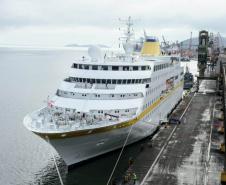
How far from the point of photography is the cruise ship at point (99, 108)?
2888cm

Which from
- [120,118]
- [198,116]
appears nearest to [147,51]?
[198,116]

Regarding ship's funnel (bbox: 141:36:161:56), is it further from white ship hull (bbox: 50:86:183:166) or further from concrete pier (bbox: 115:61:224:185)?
white ship hull (bbox: 50:86:183:166)

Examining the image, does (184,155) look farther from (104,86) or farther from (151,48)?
(151,48)

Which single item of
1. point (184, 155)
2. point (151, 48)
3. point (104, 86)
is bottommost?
point (184, 155)

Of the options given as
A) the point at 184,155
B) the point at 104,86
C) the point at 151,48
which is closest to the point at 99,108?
the point at 104,86

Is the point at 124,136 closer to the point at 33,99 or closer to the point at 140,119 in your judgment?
the point at 140,119

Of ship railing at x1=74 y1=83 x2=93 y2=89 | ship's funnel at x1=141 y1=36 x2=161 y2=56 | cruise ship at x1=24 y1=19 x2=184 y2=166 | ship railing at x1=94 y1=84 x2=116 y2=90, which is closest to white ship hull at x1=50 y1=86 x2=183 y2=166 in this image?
cruise ship at x1=24 y1=19 x2=184 y2=166

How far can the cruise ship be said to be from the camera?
2888 centimetres

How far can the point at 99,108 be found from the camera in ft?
104

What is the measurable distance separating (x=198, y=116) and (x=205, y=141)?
1267cm

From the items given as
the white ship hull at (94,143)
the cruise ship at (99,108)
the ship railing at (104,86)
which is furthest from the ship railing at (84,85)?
the white ship hull at (94,143)

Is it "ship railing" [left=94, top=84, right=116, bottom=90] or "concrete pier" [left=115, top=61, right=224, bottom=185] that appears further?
"ship railing" [left=94, top=84, right=116, bottom=90]

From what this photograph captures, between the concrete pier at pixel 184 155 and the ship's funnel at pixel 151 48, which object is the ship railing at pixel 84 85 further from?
the ship's funnel at pixel 151 48

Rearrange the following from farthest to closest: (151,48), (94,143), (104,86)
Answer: (151,48) → (104,86) → (94,143)
